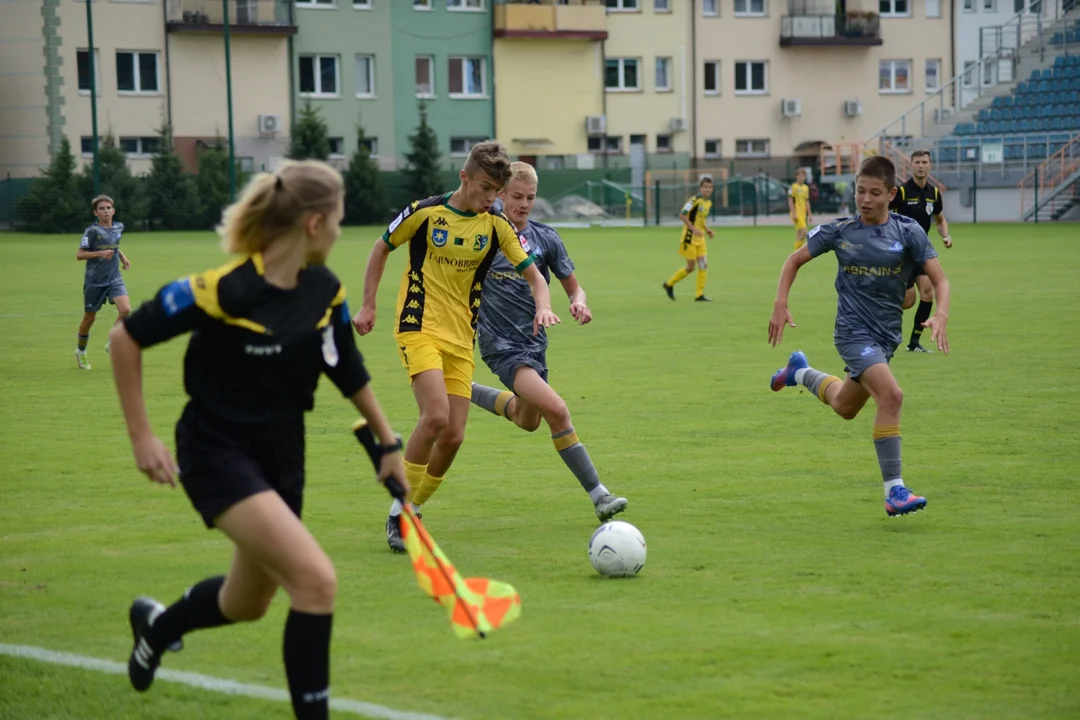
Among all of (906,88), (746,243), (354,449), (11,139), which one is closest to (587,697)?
(354,449)

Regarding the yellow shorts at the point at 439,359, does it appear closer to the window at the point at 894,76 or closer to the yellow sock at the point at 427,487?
the yellow sock at the point at 427,487

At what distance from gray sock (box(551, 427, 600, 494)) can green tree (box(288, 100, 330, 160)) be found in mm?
44060

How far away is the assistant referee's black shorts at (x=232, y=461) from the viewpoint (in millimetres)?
4227

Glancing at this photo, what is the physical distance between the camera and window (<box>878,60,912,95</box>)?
64312 millimetres

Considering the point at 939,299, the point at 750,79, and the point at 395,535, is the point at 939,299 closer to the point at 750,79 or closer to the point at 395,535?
the point at 395,535

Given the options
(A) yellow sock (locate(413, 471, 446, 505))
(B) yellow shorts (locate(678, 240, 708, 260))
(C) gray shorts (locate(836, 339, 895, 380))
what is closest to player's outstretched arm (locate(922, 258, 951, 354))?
(C) gray shorts (locate(836, 339, 895, 380))

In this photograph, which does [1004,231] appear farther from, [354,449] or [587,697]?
[587,697]

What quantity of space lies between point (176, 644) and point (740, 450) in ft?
19.1

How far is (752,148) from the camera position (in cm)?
6297

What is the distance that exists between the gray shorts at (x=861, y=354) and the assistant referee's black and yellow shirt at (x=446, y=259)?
6.58ft

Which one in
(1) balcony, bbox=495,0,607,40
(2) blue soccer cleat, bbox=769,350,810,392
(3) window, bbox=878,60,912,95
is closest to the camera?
(2) blue soccer cleat, bbox=769,350,810,392

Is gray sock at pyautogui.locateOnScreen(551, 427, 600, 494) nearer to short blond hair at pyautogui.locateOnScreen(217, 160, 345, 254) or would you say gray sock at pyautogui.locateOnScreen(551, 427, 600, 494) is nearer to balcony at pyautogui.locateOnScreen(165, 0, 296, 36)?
short blond hair at pyautogui.locateOnScreen(217, 160, 345, 254)

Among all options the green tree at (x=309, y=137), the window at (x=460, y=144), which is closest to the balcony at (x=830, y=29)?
the window at (x=460, y=144)

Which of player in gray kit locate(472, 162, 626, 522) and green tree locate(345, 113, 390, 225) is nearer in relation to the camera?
player in gray kit locate(472, 162, 626, 522)
